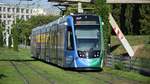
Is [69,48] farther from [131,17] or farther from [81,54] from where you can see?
[131,17]

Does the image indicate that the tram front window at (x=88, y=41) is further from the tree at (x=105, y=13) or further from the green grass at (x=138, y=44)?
the green grass at (x=138, y=44)

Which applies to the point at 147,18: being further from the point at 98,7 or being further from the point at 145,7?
the point at 98,7

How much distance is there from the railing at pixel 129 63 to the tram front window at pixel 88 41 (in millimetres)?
2321

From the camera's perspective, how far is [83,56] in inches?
1206

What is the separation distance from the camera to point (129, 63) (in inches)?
1232

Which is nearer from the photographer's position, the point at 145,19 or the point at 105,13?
the point at 105,13

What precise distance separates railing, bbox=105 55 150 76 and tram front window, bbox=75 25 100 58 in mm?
2321

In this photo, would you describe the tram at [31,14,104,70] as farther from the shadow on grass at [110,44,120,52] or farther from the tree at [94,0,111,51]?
the shadow on grass at [110,44,120,52]

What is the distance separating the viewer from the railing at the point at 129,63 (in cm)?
2864

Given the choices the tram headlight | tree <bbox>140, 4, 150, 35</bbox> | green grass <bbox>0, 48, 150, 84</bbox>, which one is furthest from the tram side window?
tree <bbox>140, 4, 150, 35</bbox>

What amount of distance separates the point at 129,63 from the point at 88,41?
3001 mm

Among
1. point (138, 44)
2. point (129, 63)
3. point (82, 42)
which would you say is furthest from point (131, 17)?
point (82, 42)

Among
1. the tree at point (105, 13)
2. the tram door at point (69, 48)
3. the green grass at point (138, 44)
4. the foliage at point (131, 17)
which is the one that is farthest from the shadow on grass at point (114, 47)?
the tram door at point (69, 48)

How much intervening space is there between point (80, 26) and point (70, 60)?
7.40 feet
